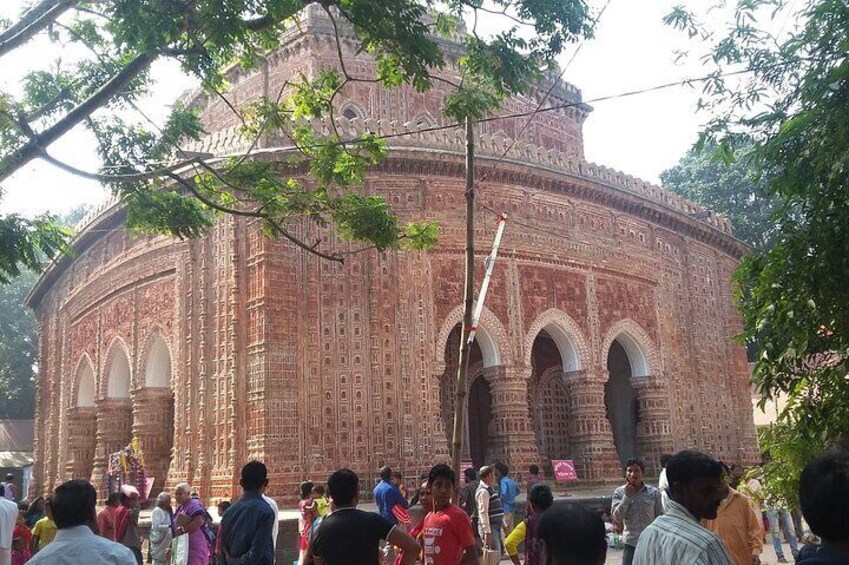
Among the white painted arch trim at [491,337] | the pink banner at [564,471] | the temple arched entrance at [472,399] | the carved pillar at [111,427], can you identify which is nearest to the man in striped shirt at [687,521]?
the white painted arch trim at [491,337]

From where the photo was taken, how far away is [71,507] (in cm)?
295

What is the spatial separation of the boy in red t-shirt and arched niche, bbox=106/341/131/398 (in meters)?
12.7

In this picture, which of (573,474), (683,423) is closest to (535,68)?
(573,474)

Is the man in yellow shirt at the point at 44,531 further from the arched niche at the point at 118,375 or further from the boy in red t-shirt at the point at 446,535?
the arched niche at the point at 118,375

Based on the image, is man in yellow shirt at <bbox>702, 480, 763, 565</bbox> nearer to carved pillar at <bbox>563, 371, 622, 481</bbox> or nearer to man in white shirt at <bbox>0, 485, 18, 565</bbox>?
man in white shirt at <bbox>0, 485, 18, 565</bbox>

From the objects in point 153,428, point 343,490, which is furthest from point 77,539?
point 153,428

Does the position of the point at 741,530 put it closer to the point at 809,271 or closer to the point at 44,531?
the point at 809,271

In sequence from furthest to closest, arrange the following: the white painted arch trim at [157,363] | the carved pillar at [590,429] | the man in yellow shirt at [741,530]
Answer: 1. the white painted arch trim at [157,363]
2. the carved pillar at [590,429]
3. the man in yellow shirt at [741,530]

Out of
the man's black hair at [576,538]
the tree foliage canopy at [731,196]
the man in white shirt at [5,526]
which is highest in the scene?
the tree foliage canopy at [731,196]

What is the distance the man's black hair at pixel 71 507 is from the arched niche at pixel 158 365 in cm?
1180

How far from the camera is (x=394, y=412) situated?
483 inches

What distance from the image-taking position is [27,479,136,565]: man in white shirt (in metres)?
2.84

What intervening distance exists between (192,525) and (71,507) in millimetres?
3231

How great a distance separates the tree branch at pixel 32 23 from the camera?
585 cm
